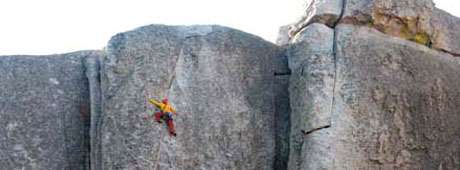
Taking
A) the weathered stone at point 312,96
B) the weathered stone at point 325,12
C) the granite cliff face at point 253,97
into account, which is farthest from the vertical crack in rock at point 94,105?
the weathered stone at point 325,12

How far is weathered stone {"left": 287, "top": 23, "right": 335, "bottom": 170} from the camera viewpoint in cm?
791

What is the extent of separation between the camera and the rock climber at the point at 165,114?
8.14m

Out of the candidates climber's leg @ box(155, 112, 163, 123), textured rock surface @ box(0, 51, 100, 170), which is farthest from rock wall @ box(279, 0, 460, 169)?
textured rock surface @ box(0, 51, 100, 170)

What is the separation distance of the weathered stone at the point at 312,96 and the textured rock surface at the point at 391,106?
12 cm

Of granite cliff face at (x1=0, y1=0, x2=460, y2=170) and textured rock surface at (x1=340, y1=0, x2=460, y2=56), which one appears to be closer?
granite cliff face at (x1=0, y1=0, x2=460, y2=170)

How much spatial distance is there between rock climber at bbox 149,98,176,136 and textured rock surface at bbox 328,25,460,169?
1786 mm

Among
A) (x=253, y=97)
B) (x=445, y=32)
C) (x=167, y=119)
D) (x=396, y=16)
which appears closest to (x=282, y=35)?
(x=253, y=97)

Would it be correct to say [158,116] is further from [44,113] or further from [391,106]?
[391,106]

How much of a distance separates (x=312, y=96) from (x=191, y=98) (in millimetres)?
1420

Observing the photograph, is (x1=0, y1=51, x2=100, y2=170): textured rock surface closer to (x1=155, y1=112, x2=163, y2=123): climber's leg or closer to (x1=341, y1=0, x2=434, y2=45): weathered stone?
(x1=155, y1=112, x2=163, y2=123): climber's leg

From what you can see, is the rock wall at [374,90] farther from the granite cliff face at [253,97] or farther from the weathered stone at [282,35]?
the weathered stone at [282,35]

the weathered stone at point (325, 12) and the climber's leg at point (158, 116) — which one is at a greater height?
the weathered stone at point (325, 12)

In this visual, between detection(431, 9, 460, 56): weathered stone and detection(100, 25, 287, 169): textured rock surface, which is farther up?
detection(431, 9, 460, 56): weathered stone

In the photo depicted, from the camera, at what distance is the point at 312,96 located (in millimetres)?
8078
